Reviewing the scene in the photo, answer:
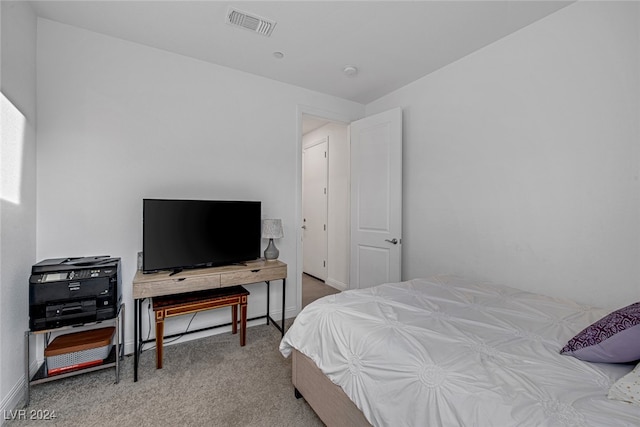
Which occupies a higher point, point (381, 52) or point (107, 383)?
point (381, 52)

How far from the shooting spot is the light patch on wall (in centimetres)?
168

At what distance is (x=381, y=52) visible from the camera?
261 cm

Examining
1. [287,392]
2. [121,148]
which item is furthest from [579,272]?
[121,148]

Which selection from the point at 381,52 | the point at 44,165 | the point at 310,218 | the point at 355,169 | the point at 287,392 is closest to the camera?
the point at 287,392

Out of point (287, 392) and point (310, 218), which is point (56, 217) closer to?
point (287, 392)

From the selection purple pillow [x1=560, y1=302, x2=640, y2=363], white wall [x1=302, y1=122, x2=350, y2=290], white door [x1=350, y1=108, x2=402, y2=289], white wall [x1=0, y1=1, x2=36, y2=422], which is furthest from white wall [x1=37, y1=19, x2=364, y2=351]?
purple pillow [x1=560, y1=302, x2=640, y2=363]

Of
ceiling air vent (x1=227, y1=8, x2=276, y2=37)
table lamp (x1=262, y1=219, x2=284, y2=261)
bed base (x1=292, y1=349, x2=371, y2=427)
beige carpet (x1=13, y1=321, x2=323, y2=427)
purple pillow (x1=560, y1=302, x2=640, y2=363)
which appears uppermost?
ceiling air vent (x1=227, y1=8, x2=276, y2=37)

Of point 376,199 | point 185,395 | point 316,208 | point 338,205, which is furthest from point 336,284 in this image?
point 185,395

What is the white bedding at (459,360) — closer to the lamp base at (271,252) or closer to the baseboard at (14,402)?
the lamp base at (271,252)

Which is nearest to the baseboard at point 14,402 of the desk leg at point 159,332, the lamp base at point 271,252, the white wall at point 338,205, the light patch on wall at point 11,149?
the desk leg at point 159,332

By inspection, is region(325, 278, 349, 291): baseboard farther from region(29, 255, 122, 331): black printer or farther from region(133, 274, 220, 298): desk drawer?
region(29, 255, 122, 331): black printer

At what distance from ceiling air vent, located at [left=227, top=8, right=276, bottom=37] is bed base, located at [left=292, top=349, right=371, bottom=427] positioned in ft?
7.90

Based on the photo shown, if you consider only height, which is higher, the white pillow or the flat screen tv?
the flat screen tv

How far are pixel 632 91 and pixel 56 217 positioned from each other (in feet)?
13.4
